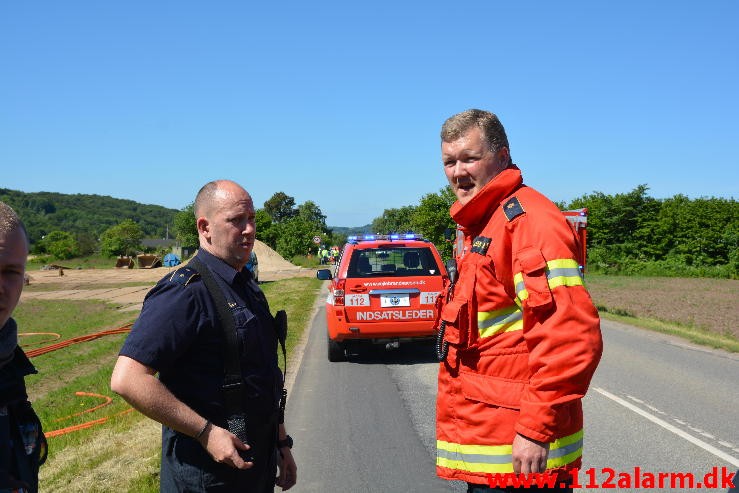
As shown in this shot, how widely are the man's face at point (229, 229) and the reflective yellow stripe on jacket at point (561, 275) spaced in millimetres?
1284

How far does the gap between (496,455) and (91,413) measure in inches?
326

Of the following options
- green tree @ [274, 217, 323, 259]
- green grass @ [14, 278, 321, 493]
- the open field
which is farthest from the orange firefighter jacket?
green tree @ [274, 217, 323, 259]

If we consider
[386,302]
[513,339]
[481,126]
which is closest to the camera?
[513,339]

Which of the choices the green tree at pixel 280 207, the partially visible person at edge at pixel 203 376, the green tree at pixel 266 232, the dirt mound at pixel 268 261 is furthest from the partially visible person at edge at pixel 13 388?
the green tree at pixel 280 207

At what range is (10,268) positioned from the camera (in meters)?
2.06

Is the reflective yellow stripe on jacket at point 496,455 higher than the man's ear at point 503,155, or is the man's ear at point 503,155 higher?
the man's ear at point 503,155

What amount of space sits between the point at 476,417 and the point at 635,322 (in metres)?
15.4

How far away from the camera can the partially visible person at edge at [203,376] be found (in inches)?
103

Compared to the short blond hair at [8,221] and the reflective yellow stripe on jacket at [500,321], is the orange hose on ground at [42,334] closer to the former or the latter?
the short blond hair at [8,221]

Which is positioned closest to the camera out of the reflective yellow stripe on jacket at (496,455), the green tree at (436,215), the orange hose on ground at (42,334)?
the reflective yellow stripe on jacket at (496,455)

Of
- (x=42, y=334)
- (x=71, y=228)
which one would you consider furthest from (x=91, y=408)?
(x=71, y=228)

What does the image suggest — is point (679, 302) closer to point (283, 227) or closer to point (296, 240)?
point (296, 240)

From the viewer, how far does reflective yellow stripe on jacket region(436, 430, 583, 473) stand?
253 cm

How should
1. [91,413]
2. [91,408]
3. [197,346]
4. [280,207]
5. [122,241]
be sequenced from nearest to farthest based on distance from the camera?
[197,346], [91,413], [91,408], [122,241], [280,207]
